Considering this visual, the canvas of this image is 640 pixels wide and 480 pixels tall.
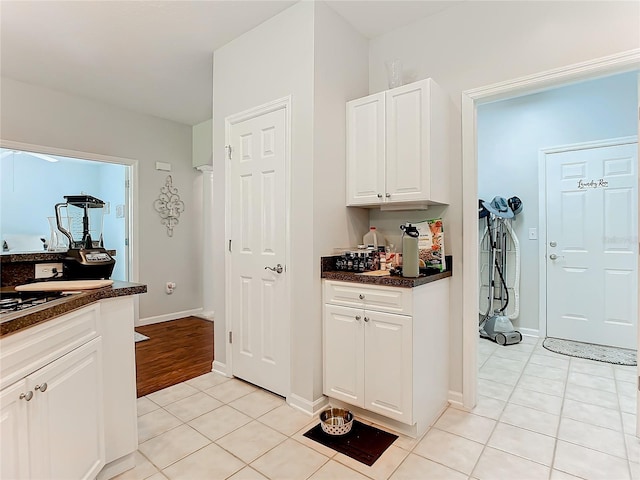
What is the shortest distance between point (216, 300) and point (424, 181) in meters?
1.96

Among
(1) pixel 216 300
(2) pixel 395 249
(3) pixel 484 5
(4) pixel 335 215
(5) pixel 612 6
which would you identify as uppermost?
(3) pixel 484 5

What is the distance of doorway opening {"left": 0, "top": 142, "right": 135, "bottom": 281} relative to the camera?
17.3ft

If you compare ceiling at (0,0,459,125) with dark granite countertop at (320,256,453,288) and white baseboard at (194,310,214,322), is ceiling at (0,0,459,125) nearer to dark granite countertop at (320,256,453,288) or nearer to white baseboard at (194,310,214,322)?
dark granite countertop at (320,256,453,288)

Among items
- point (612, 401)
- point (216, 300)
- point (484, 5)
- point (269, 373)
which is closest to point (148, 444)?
point (269, 373)

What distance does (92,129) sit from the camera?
164 inches

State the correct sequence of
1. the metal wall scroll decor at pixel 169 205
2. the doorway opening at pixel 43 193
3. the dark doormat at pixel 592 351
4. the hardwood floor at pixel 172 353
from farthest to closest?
1. the doorway opening at pixel 43 193
2. the metal wall scroll decor at pixel 169 205
3. the dark doormat at pixel 592 351
4. the hardwood floor at pixel 172 353

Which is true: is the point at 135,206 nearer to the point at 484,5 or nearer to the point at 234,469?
the point at 234,469

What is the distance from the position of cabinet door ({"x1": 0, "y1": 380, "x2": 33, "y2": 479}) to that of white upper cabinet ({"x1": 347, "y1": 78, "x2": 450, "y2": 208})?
2034mm

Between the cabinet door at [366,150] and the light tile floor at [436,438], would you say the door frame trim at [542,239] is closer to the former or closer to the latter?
the light tile floor at [436,438]

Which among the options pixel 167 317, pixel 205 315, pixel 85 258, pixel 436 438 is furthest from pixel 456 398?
pixel 167 317

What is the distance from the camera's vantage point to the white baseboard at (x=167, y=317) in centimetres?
463

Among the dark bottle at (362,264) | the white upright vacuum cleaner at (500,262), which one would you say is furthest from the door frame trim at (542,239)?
the dark bottle at (362,264)

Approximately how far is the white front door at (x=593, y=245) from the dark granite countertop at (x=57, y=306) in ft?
13.4

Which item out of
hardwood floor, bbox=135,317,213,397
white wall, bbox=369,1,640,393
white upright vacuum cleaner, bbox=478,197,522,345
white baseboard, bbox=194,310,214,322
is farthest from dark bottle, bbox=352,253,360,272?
white baseboard, bbox=194,310,214,322
